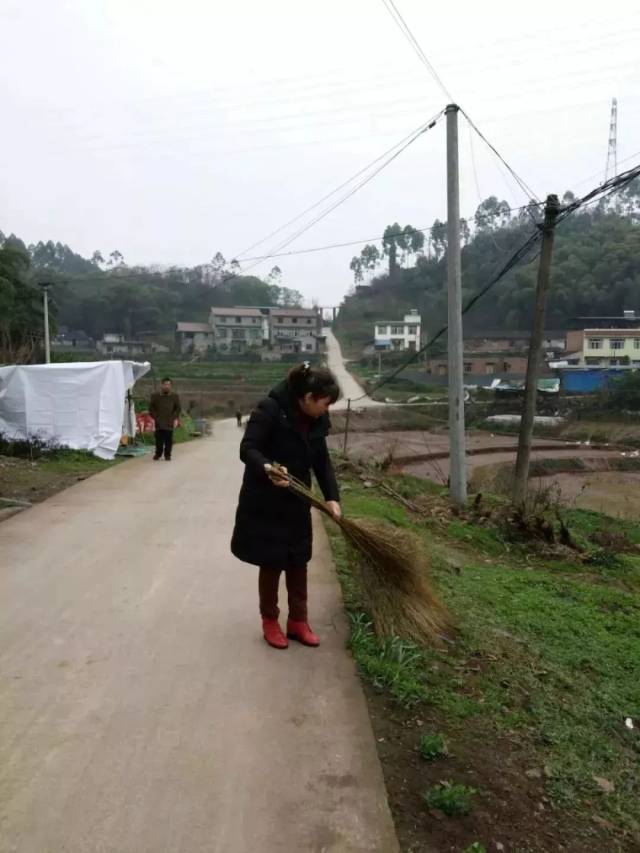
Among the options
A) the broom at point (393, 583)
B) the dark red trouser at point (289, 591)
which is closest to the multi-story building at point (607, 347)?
the broom at point (393, 583)

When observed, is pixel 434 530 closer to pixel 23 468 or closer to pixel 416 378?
pixel 23 468

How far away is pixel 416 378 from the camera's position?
190 ft

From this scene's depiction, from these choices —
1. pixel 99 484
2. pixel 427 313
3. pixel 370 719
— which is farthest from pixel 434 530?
pixel 427 313

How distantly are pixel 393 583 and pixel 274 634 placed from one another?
712mm

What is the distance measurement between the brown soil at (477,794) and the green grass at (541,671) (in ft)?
0.24

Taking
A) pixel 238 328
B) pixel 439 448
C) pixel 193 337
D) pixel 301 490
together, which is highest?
pixel 238 328

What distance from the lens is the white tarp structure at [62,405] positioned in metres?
11.9

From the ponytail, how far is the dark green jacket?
8.77m

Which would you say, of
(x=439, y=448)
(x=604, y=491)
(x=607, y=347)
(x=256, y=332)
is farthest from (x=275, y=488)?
(x=256, y=332)

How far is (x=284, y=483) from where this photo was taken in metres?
3.28

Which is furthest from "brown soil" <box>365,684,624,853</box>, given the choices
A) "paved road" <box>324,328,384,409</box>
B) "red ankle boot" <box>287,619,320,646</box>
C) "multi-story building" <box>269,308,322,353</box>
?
"multi-story building" <box>269,308,322,353</box>

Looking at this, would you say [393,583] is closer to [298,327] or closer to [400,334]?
[400,334]

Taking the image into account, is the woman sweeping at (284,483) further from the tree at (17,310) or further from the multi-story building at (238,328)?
the multi-story building at (238,328)

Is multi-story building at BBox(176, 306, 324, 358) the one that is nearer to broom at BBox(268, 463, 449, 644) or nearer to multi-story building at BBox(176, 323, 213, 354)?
multi-story building at BBox(176, 323, 213, 354)
